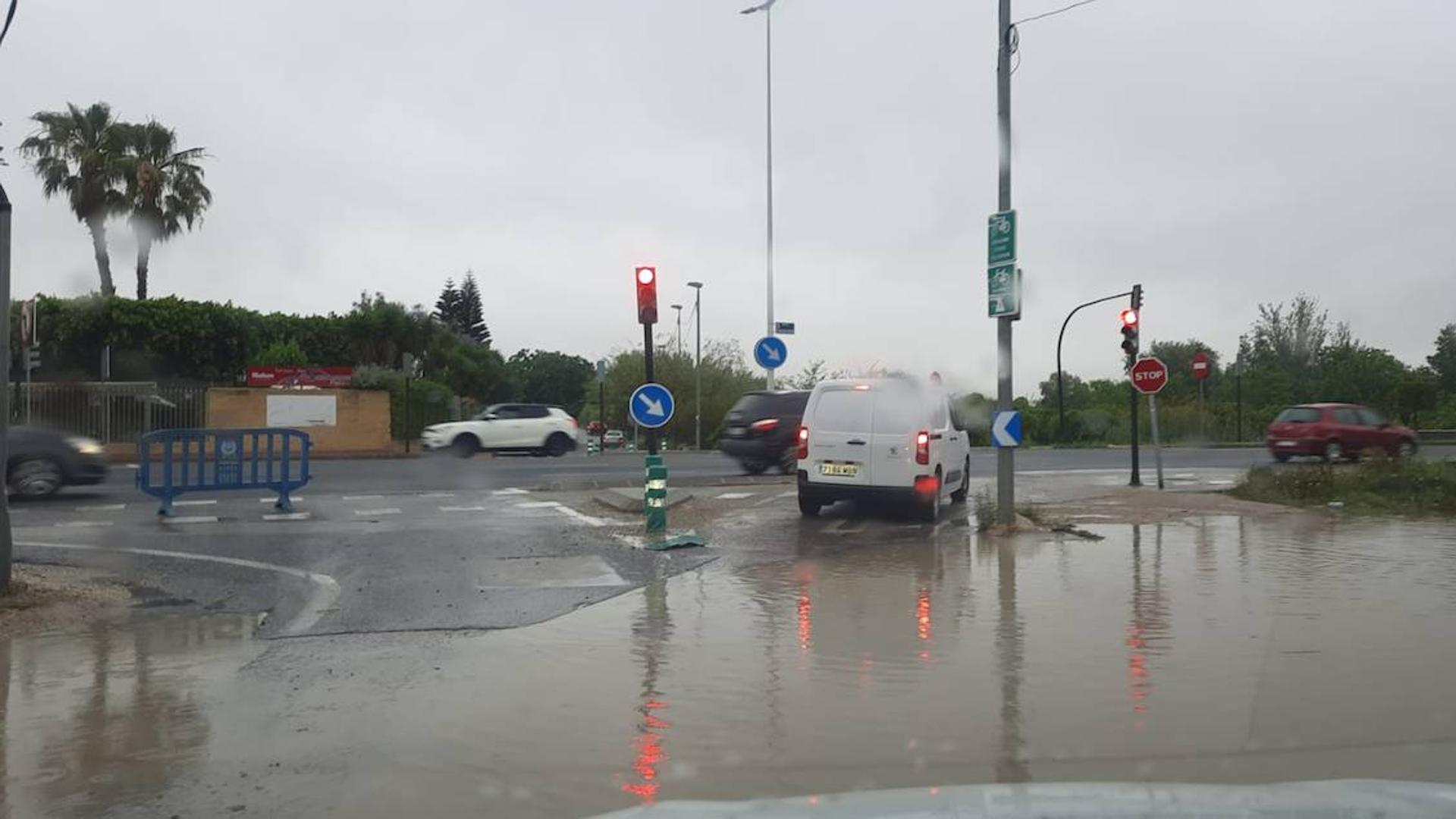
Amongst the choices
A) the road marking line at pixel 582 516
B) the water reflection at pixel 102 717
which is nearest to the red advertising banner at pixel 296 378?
the road marking line at pixel 582 516

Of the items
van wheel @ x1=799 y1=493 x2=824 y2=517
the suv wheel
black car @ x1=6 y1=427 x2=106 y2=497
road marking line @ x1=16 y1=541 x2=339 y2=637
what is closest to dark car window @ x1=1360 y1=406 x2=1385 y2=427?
van wheel @ x1=799 y1=493 x2=824 y2=517

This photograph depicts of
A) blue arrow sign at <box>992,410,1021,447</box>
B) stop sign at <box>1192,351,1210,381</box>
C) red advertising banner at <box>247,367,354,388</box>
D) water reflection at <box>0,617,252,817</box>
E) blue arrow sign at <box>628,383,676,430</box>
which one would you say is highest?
red advertising banner at <box>247,367,354,388</box>

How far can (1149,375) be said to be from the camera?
61.0 ft

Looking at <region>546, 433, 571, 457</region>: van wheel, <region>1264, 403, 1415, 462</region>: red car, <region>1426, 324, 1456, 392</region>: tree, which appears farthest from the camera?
<region>1426, 324, 1456, 392</region>: tree

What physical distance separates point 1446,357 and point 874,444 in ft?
239

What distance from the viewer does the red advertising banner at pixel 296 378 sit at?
3803 centimetres

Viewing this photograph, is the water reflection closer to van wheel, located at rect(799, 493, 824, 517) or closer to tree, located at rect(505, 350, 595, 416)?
van wheel, located at rect(799, 493, 824, 517)

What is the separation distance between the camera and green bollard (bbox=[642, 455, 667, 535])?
42.0 ft

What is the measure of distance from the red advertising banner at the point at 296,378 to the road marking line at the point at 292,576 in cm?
2602

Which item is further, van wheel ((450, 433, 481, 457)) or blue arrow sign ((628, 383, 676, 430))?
van wheel ((450, 433, 481, 457))

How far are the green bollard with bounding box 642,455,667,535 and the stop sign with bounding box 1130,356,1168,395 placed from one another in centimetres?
892

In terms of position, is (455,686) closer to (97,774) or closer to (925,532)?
(97,774)

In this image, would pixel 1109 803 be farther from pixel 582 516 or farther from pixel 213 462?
pixel 213 462

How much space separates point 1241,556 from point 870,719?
22.1 feet
